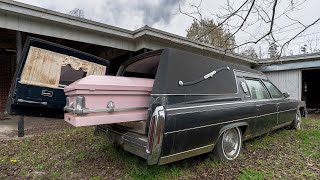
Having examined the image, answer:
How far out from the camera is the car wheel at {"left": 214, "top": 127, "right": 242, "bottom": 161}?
3.78 metres

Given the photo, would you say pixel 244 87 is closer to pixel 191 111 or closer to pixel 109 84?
pixel 191 111

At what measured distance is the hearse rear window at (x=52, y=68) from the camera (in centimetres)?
509

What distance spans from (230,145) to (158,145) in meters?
1.74

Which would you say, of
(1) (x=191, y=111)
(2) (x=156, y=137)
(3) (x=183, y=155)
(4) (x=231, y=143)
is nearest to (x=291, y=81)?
(4) (x=231, y=143)

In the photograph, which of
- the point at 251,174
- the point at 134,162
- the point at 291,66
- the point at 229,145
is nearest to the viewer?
the point at 251,174

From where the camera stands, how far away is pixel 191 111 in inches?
126

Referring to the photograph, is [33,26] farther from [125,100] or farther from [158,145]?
[158,145]

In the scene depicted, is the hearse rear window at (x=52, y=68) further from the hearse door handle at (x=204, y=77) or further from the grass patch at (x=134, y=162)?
the hearse door handle at (x=204, y=77)

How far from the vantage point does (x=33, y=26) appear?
7027 mm

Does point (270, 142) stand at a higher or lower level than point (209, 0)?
lower

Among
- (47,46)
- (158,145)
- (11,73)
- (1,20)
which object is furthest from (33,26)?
(11,73)

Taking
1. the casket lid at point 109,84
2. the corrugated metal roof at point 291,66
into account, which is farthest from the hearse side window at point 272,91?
the corrugated metal roof at point 291,66

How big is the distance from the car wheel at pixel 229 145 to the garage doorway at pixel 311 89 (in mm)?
17339

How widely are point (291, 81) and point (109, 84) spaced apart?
525 inches
